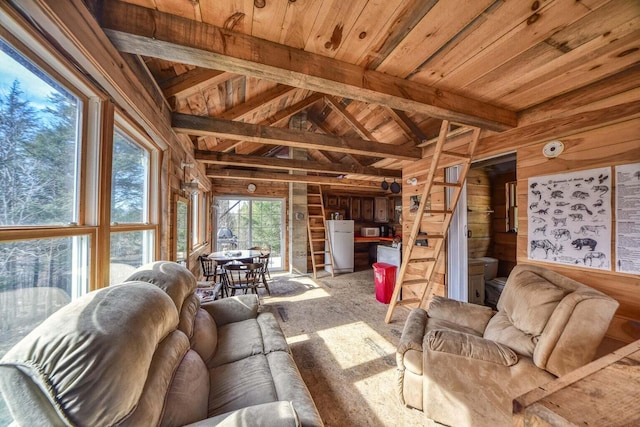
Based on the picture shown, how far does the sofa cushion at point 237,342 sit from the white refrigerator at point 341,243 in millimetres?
4010

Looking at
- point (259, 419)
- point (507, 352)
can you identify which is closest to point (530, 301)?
point (507, 352)

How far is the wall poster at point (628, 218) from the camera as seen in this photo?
1.60m

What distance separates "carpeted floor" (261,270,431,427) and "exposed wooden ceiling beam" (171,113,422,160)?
2003 mm

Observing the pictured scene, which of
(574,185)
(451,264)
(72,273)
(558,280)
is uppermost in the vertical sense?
(574,185)

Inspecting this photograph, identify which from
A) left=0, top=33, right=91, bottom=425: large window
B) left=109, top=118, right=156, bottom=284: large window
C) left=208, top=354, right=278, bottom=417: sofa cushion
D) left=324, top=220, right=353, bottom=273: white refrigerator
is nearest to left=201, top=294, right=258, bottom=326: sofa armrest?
left=208, top=354, right=278, bottom=417: sofa cushion

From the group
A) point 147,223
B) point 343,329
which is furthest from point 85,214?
point 343,329

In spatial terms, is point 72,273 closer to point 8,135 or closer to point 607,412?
point 8,135

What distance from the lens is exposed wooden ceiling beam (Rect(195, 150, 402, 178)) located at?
363 cm

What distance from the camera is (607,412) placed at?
1.69 feet

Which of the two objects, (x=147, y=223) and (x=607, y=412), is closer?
(x=607, y=412)

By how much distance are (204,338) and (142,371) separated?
2.84ft

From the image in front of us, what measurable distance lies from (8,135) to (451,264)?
3.76 m

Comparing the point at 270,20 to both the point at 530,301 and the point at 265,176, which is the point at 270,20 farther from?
the point at 265,176

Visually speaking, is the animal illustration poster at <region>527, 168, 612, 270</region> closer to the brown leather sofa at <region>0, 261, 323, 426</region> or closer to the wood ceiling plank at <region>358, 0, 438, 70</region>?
the wood ceiling plank at <region>358, 0, 438, 70</region>
